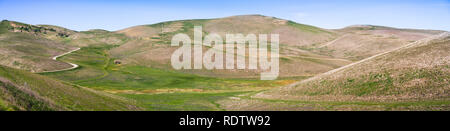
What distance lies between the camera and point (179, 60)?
142 m

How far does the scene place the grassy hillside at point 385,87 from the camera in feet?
109

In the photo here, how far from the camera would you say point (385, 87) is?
1510 inches

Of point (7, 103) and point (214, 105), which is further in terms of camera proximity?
point (214, 105)

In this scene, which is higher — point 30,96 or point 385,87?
point 30,96

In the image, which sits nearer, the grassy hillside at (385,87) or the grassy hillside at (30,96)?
the grassy hillside at (30,96)

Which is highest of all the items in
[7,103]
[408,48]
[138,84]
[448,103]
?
[408,48]

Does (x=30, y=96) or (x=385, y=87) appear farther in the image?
(x=385, y=87)

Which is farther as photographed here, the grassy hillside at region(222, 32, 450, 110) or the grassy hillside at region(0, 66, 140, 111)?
the grassy hillside at region(222, 32, 450, 110)

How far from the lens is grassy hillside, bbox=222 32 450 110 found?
1313 inches
